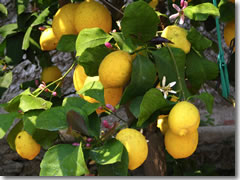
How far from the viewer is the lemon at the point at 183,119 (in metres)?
0.51

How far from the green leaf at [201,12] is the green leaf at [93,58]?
6.3 inches

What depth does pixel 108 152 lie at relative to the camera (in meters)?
0.51

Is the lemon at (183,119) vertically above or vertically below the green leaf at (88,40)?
below

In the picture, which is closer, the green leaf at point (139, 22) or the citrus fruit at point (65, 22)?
the green leaf at point (139, 22)

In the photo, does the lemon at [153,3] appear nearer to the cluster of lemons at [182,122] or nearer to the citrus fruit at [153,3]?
the citrus fruit at [153,3]

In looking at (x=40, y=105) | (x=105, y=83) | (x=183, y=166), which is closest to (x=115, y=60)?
(x=105, y=83)

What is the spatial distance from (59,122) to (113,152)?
0.10 meters

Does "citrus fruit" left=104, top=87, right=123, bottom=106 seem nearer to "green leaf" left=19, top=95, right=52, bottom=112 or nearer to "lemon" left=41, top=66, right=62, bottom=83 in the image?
"green leaf" left=19, top=95, right=52, bottom=112

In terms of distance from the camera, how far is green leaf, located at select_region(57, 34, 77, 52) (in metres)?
0.65

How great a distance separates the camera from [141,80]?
1.79 ft

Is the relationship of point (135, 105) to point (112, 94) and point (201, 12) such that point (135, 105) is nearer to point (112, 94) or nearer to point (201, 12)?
point (112, 94)

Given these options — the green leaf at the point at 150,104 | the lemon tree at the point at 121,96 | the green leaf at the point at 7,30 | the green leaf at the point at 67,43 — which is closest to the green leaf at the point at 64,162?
the lemon tree at the point at 121,96

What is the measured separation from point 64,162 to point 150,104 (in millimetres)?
152

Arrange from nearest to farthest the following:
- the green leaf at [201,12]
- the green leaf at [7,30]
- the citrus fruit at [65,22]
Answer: the green leaf at [201,12] → the citrus fruit at [65,22] → the green leaf at [7,30]
